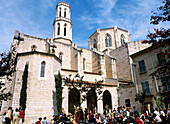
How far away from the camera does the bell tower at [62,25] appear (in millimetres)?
28409

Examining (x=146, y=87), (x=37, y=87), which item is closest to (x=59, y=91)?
(x=37, y=87)

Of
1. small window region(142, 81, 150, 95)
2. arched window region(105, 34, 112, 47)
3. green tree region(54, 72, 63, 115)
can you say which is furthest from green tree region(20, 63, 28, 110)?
arched window region(105, 34, 112, 47)

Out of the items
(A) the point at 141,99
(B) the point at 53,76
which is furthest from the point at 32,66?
(A) the point at 141,99

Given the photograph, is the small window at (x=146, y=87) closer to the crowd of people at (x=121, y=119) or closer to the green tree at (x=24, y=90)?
the crowd of people at (x=121, y=119)

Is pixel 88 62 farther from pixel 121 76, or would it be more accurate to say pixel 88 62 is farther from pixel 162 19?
pixel 162 19

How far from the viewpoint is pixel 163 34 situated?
609cm

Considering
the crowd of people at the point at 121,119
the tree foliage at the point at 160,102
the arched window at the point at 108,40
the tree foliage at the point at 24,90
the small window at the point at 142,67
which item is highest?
the arched window at the point at 108,40

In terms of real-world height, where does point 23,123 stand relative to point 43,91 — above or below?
below

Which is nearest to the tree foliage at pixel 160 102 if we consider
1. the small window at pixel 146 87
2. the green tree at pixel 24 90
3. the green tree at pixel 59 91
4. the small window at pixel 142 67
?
the small window at pixel 146 87

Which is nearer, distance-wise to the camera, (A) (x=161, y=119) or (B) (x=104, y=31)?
(A) (x=161, y=119)

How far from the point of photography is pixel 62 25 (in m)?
29.3

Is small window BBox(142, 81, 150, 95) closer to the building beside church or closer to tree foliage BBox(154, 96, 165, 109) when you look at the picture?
tree foliage BBox(154, 96, 165, 109)

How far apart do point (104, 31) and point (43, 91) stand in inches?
1071

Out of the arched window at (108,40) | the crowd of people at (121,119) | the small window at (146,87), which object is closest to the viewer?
the crowd of people at (121,119)
